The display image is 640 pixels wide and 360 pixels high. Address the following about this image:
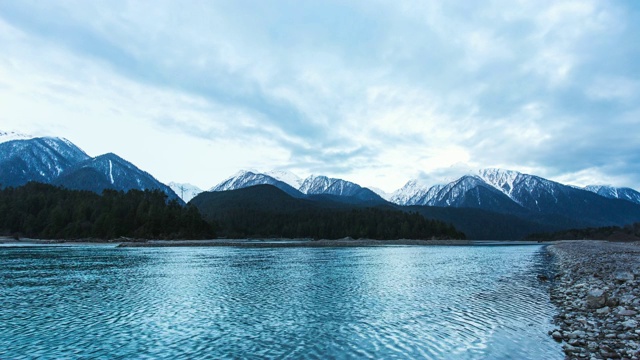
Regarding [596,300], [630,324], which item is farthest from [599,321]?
[596,300]

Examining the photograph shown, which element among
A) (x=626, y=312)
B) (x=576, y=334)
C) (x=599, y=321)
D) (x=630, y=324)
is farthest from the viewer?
(x=626, y=312)

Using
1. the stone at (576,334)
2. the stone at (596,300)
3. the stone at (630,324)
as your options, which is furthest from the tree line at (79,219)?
the stone at (630,324)

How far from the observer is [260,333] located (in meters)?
20.5

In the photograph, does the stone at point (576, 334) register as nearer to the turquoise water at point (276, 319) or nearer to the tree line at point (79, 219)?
the turquoise water at point (276, 319)

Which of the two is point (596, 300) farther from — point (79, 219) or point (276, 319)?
point (79, 219)

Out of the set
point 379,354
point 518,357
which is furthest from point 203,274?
point 518,357

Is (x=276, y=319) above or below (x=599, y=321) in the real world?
below

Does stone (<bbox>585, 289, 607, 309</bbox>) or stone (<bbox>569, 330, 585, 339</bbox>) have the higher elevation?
stone (<bbox>585, 289, 607, 309</bbox>)

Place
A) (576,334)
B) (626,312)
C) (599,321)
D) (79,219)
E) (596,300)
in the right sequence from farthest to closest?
(79,219), (596,300), (626,312), (599,321), (576,334)

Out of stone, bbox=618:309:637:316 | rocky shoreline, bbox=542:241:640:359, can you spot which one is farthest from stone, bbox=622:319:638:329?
stone, bbox=618:309:637:316

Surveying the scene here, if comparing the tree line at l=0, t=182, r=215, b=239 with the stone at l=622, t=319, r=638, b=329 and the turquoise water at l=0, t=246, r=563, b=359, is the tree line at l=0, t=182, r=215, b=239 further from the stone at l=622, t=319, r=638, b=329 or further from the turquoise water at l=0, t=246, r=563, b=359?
the stone at l=622, t=319, r=638, b=329

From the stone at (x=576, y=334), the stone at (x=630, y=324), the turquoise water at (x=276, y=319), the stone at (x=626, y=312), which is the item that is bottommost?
the turquoise water at (x=276, y=319)

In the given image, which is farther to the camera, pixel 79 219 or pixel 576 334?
pixel 79 219

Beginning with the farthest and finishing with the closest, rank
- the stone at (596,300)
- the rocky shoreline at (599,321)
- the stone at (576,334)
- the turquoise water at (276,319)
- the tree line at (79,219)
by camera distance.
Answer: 1. the tree line at (79,219)
2. the stone at (596,300)
3. the stone at (576,334)
4. the turquoise water at (276,319)
5. the rocky shoreline at (599,321)
